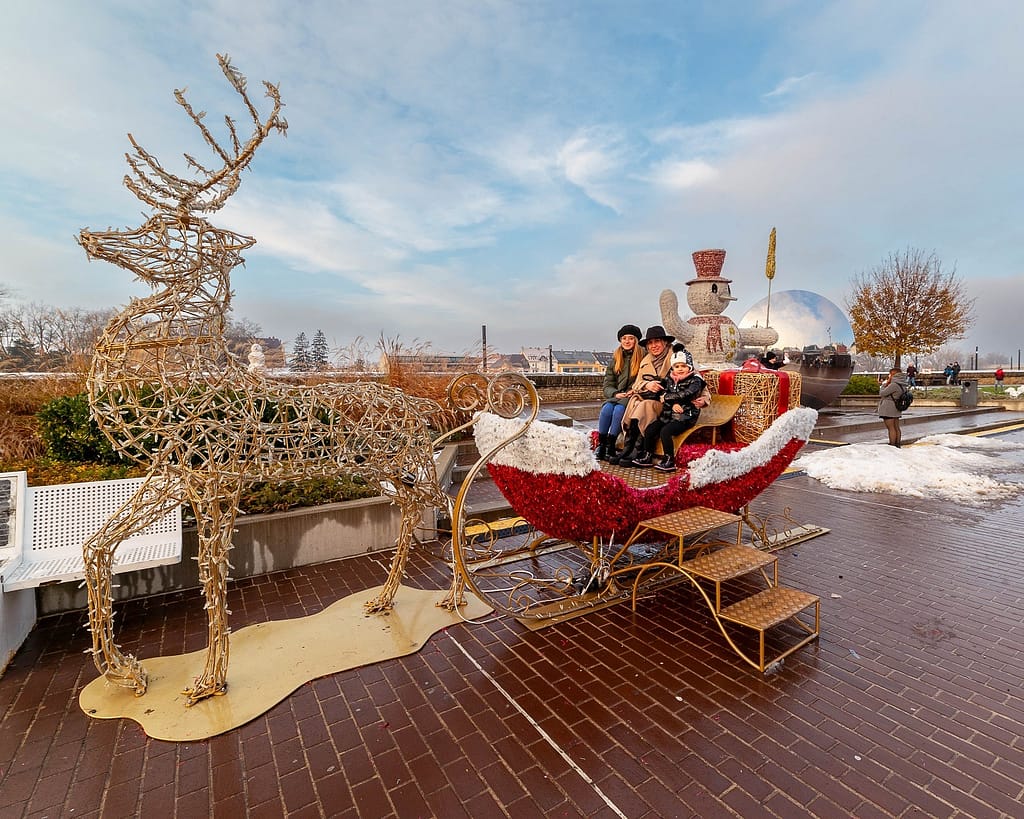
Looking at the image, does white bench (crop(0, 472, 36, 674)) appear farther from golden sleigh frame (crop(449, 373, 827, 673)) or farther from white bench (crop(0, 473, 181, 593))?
golden sleigh frame (crop(449, 373, 827, 673))

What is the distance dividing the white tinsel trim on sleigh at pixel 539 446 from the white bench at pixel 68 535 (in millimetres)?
2286

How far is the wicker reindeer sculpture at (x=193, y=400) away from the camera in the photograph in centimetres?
239

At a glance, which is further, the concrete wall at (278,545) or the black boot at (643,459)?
the black boot at (643,459)

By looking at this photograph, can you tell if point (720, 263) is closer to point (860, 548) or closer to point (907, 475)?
point (907, 475)

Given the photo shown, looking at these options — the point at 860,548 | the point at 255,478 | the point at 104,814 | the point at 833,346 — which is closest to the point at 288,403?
the point at 255,478

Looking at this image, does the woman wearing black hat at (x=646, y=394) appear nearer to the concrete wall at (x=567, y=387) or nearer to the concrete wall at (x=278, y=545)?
the concrete wall at (x=278, y=545)

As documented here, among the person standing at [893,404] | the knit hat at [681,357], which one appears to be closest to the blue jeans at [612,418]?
the knit hat at [681,357]

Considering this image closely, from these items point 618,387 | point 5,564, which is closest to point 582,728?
point 618,387

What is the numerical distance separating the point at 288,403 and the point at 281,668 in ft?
5.30

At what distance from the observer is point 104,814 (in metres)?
2.05

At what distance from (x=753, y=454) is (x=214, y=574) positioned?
4.05m

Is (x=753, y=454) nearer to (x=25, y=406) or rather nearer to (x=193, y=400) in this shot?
(x=193, y=400)

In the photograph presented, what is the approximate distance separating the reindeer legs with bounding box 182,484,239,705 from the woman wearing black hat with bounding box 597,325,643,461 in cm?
347

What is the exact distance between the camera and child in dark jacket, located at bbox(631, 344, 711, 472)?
4.69 m
